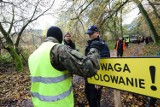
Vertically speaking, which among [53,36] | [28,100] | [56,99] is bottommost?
[28,100]

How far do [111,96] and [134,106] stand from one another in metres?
1.23

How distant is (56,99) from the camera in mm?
3020

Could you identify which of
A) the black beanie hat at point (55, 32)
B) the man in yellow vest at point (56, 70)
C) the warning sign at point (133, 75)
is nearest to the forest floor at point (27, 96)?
the warning sign at point (133, 75)

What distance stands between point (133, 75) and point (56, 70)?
1.27 meters

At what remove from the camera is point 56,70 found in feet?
9.79

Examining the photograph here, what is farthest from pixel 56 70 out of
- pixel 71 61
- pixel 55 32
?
pixel 55 32

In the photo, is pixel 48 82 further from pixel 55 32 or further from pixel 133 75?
pixel 133 75

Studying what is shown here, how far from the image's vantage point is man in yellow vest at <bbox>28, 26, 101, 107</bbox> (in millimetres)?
2881

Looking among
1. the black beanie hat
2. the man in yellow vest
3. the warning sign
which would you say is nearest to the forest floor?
the warning sign

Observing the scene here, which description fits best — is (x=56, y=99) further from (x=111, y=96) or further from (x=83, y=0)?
(x=83, y=0)

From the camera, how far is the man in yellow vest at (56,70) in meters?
2.88

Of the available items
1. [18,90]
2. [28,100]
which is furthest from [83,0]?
[28,100]

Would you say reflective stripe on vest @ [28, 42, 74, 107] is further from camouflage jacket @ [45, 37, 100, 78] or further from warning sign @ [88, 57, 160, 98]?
warning sign @ [88, 57, 160, 98]

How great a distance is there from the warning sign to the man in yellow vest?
740mm
